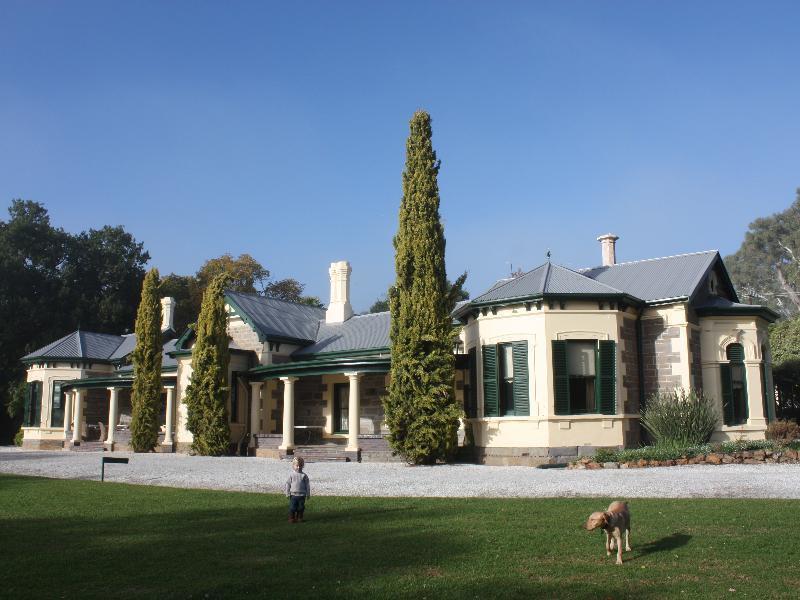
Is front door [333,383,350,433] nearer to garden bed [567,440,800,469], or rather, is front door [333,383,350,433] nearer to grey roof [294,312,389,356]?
grey roof [294,312,389,356]

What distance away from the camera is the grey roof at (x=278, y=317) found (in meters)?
25.8

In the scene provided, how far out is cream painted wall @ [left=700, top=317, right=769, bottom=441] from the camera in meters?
20.0

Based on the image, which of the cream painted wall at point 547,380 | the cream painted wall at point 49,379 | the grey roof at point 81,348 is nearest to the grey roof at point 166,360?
the grey roof at point 81,348

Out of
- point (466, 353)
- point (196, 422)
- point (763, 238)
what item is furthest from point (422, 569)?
point (763, 238)

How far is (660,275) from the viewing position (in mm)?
21344

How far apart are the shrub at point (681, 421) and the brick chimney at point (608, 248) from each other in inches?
259

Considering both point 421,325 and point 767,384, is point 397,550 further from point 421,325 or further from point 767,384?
point 767,384

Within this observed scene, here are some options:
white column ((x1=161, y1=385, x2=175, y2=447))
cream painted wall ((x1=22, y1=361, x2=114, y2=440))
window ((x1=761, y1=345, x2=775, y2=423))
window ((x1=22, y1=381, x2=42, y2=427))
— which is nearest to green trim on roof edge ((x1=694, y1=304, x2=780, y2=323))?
window ((x1=761, y1=345, x2=775, y2=423))

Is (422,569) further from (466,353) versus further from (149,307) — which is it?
(149,307)

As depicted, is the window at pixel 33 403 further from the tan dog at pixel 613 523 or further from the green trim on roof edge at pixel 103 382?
the tan dog at pixel 613 523

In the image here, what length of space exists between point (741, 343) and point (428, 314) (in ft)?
28.2

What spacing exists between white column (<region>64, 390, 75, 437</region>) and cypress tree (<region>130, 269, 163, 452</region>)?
6.29 meters

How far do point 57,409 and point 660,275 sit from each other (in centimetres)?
2565

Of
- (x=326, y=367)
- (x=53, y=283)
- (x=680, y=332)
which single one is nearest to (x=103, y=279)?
(x=53, y=283)
